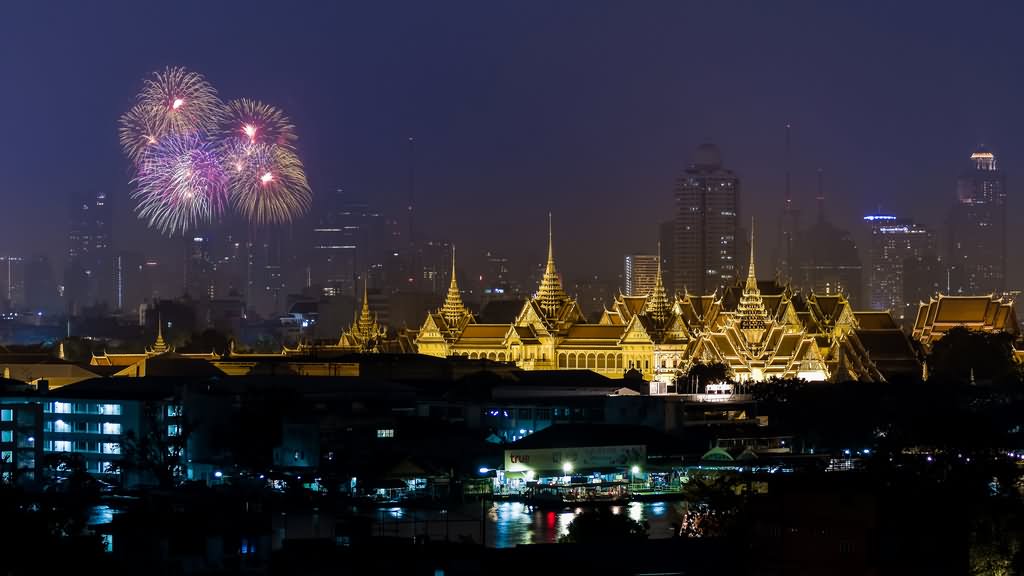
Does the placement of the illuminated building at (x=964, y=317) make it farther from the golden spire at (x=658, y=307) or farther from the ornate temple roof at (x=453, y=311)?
the ornate temple roof at (x=453, y=311)

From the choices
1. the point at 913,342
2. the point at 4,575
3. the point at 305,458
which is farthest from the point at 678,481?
the point at 913,342

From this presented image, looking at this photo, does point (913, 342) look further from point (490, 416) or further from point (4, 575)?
Answer: point (4, 575)

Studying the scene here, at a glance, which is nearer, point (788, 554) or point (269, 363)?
point (788, 554)

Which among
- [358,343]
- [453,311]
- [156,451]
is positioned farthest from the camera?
[358,343]

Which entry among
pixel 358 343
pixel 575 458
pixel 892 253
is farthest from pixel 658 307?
pixel 892 253

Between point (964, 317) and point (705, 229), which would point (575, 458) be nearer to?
point (964, 317)
